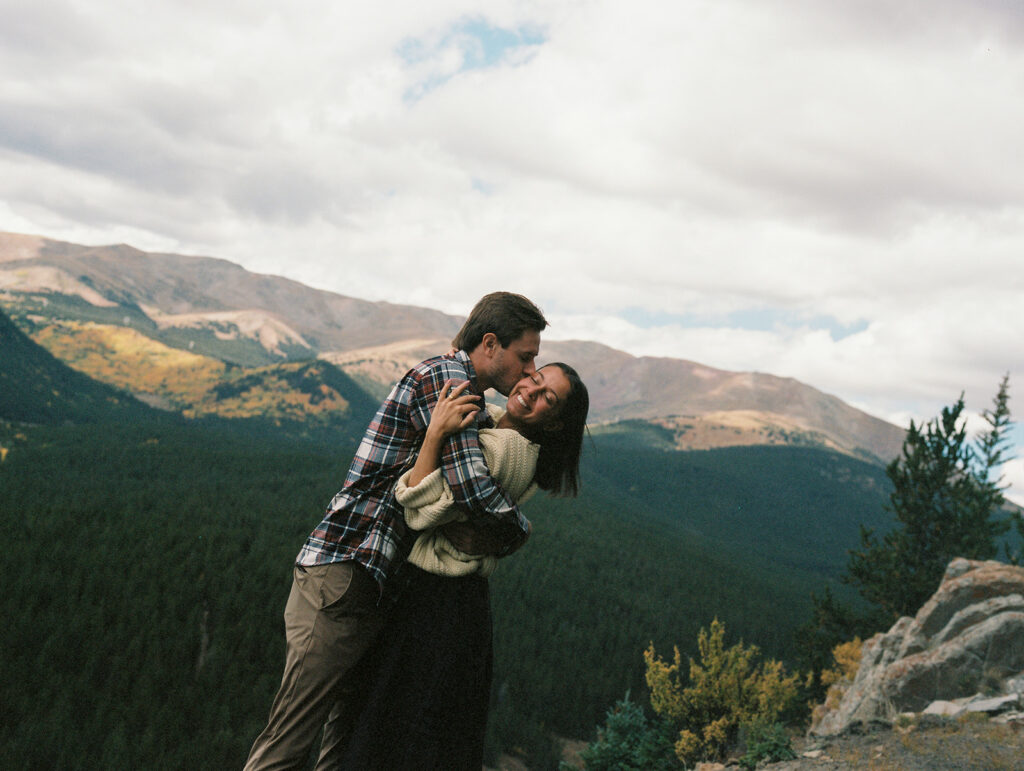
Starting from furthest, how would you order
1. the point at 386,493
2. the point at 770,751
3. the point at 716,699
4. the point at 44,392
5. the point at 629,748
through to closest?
1. the point at 44,392
2. the point at 716,699
3. the point at 629,748
4. the point at 770,751
5. the point at 386,493

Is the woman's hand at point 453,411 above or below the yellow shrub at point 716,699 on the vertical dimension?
above

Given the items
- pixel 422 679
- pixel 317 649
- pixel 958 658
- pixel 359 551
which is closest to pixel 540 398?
pixel 359 551

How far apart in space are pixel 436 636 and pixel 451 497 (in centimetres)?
84

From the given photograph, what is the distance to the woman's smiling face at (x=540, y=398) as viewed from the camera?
3781mm

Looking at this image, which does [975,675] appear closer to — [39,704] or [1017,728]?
[1017,728]

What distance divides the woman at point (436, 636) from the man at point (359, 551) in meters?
0.12

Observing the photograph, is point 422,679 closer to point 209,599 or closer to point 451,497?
point 451,497

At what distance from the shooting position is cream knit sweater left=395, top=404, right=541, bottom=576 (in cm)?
336

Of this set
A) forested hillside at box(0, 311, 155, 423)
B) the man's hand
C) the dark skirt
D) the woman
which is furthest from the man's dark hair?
forested hillside at box(0, 311, 155, 423)

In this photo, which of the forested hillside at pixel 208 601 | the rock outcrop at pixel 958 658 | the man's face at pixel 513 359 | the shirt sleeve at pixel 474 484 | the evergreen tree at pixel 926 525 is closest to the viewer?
the shirt sleeve at pixel 474 484

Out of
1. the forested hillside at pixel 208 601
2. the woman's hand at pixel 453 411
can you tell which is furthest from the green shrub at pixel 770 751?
the woman's hand at pixel 453 411

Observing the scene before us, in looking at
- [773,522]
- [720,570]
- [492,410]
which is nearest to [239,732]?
[492,410]

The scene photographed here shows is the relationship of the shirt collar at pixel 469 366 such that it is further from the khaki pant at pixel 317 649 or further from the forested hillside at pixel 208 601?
the forested hillside at pixel 208 601

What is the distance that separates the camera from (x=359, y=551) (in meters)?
3.55
